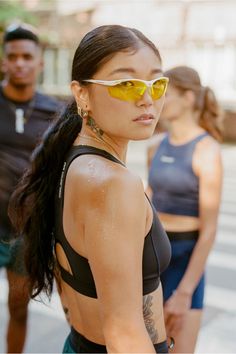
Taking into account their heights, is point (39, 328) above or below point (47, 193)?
below

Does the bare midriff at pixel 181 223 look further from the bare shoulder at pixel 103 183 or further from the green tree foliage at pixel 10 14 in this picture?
the green tree foliage at pixel 10 14

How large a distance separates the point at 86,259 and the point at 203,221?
1.64 m

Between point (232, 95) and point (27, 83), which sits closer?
point (27, 83)

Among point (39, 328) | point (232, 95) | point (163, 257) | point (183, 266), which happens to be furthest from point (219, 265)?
point (232, 95)

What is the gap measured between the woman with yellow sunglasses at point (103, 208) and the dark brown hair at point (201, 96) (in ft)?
5.36

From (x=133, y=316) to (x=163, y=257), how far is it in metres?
0.27

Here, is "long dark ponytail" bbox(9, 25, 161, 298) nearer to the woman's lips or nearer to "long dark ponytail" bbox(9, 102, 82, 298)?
"long dark ponytail" bbox(9, 102, 82, 298)

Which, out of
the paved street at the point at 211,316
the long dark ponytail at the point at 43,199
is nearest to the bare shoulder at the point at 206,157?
the paved street at the point at 211,316

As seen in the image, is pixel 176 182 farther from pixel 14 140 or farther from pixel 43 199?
pixel 43 199

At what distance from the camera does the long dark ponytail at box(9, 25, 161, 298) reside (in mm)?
1682

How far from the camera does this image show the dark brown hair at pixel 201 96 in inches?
137

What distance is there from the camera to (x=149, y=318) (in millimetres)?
1760

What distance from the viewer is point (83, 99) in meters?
1.72

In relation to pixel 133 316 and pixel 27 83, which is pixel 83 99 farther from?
pixel 27 83
